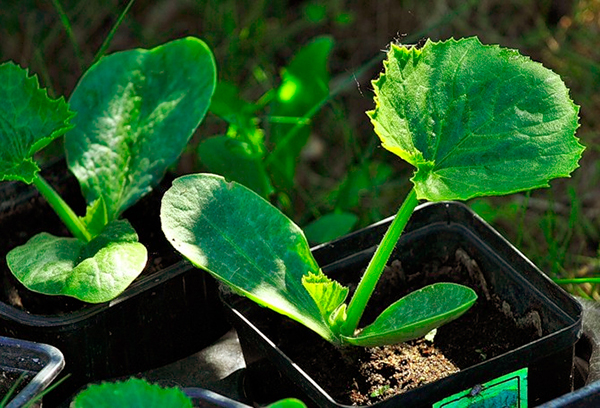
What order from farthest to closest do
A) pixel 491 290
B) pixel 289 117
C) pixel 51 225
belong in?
pixel 289 117, pixel 51 225, pixel 491 290

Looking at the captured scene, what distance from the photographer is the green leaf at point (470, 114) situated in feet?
3.38

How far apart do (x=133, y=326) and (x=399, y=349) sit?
0.32 m

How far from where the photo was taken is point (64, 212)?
1275mm

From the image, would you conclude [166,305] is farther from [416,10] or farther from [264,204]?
[416,10]

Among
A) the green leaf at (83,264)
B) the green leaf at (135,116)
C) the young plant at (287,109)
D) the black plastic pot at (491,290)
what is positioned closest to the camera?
the black plastic pot at (491,290)

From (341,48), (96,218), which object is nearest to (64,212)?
(96,218)

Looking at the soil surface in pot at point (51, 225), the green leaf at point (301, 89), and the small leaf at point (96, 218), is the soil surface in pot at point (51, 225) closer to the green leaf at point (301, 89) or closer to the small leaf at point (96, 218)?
the small leaf at point (96, 218)

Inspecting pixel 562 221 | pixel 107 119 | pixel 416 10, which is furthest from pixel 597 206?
pixel 107 119

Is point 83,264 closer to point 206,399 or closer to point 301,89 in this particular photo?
point 206,399

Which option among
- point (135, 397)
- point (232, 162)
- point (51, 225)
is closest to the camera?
point (135, 397)

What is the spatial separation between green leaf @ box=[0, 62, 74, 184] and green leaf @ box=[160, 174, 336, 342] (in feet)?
0.71

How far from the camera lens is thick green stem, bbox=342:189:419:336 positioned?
3.52ft

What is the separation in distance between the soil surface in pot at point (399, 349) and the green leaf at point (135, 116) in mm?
306

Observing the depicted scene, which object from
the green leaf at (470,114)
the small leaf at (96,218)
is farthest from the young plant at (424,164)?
the small leaf at (96,218)
